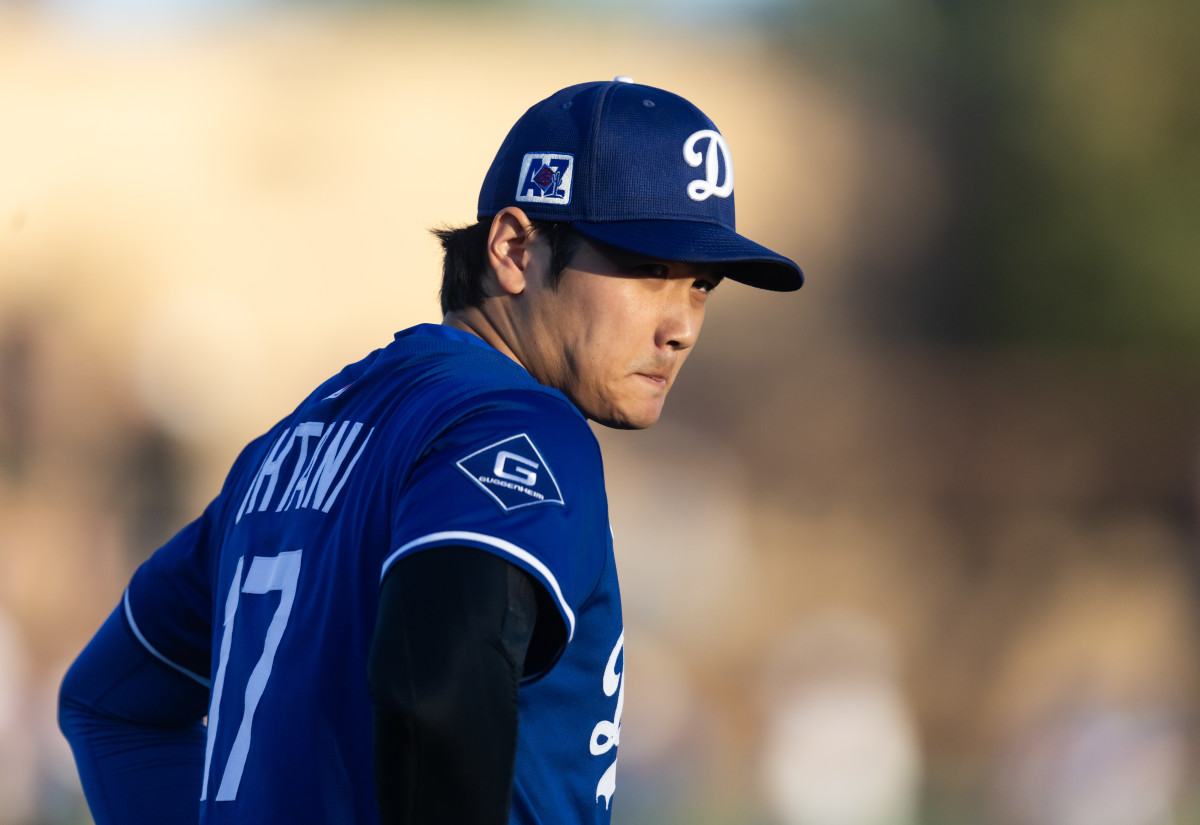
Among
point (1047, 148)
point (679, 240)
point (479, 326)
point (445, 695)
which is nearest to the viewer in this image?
point (445, 695)

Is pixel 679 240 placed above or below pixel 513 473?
above

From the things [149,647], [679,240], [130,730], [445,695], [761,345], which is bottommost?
[761,345]

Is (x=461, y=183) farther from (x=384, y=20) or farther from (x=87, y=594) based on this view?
(x=87, y=594)

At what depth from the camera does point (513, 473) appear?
1.06 meters

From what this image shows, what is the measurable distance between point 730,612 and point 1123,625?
354 centimetres

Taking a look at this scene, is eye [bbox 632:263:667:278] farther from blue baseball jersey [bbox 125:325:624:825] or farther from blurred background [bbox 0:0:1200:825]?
blurred background [bbox 0:0:1200:825]

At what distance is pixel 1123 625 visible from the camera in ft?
36.5

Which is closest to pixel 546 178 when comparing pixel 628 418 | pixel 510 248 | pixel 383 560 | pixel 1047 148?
pixel 510 248

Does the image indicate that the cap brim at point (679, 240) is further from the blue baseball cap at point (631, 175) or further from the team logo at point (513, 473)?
the team logo at point (513, 473)

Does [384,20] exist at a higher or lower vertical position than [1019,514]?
higher

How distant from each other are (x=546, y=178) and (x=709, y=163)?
20 cm

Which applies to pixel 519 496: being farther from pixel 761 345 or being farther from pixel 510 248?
pixel 761 345

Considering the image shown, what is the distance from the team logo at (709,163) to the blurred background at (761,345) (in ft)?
27.1

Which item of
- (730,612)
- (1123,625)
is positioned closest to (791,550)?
(730,612)
